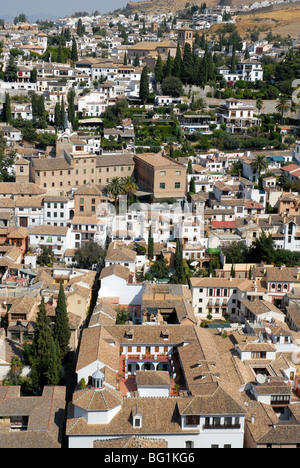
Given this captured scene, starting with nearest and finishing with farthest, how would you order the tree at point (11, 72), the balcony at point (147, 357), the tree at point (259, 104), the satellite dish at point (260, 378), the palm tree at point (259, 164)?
1. the satellite dish at point (260, 378)
2. the balcony at point (147, 357)
3. the palm tree at point (259, 164)
4. the tree at point (259, 104)
5. the tree at point (11, 72)

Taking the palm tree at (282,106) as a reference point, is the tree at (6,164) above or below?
below

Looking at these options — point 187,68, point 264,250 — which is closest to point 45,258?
point 264,250

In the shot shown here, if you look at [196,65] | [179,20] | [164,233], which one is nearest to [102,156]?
[164,233]

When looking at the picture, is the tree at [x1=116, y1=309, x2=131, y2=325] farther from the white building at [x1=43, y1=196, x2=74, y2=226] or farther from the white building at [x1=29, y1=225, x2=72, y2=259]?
the white building at [x1=43, y1=196, x2=74, y2=226]

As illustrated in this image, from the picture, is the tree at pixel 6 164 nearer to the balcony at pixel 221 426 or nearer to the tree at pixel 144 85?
the tree at pixel 144 85

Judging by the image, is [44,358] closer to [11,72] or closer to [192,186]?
[192,186]

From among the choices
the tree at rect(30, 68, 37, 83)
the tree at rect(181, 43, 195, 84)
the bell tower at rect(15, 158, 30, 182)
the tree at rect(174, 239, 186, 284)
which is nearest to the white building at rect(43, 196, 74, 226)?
the bell tower at rect(15, 158, 30, 182)

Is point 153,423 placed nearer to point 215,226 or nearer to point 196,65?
point 215,226

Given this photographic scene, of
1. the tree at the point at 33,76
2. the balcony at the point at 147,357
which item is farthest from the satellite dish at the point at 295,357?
the tree at the point at 33,76
